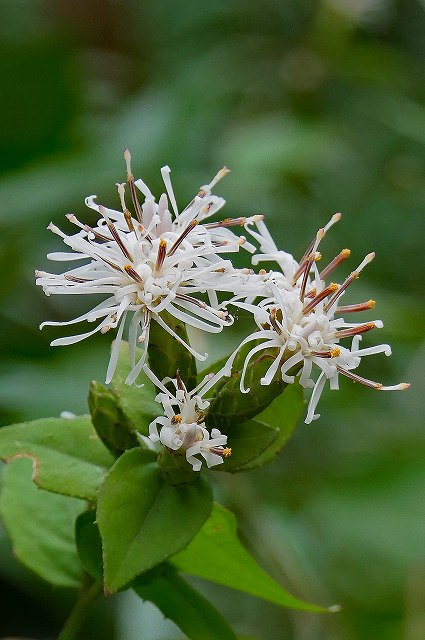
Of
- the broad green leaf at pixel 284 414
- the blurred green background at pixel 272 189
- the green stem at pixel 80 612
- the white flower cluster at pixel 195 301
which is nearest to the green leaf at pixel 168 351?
the white flower cluster at pixel 195 301

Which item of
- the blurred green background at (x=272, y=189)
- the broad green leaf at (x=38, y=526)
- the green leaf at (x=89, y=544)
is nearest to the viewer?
the green leaf at (x=89, y=544)

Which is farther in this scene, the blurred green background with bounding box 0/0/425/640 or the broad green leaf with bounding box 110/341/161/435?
the blurred green background with bounding box 0/0/425/640

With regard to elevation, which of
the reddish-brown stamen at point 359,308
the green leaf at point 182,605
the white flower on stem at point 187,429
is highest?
the reddish-brown stamen at point 359,308

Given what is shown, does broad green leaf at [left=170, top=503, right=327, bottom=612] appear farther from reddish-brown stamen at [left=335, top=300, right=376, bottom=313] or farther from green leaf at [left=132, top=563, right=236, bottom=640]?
reddish-brown stamen at [left=335, top=300, right=376, bottom=313]

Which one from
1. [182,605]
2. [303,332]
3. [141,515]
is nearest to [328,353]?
[303,332]

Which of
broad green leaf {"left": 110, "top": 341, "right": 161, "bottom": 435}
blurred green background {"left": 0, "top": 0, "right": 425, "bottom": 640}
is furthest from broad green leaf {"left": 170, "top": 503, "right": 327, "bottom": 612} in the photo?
blurred green background {"left": 0, "top": 0, "right": 425, "bottom": 640}

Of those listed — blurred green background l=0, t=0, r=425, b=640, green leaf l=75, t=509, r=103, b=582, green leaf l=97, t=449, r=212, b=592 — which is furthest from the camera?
blurred green background l=0, t=0, r=425, b=640

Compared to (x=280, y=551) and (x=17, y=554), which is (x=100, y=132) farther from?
(x=17, y=554)

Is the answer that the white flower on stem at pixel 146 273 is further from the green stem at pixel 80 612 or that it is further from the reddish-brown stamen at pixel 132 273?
the green stem at pixel 80 612
